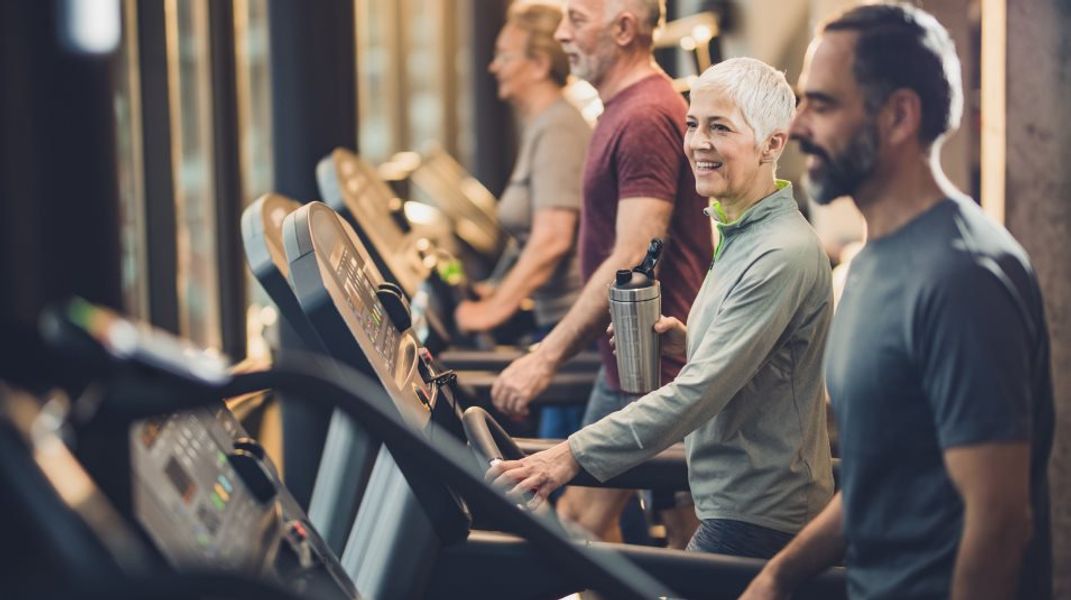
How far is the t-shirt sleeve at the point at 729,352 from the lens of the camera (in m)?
2.12

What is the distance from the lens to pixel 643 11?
3152 mm

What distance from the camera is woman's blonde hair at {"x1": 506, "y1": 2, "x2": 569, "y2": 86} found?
14.3 feet

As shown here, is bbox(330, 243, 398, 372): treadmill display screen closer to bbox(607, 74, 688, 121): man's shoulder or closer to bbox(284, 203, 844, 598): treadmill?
bbox(284, 203, 844, 598): treadmill

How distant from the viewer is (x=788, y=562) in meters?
1.89

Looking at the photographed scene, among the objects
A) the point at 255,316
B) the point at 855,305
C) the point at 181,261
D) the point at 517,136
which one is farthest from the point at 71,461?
the point at 517,136

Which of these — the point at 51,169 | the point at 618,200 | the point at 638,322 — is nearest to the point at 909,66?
the point at 638,322

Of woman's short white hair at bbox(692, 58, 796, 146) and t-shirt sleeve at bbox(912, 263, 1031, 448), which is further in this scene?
woman's short white hair at bbox(692, 58, 796, 146)

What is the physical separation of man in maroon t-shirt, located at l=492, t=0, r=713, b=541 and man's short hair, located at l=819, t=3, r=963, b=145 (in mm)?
1211

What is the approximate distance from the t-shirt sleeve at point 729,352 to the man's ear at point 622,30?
3.56ft

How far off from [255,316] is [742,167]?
5.34m

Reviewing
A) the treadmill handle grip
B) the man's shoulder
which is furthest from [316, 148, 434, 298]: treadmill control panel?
the treadmill handle grip

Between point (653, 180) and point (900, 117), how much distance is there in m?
1.26

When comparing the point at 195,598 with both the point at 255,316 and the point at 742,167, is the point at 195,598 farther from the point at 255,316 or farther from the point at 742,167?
the point at 255,316

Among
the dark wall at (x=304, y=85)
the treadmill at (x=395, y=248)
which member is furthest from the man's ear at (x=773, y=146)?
the dark wall at (x=304, y=85)
